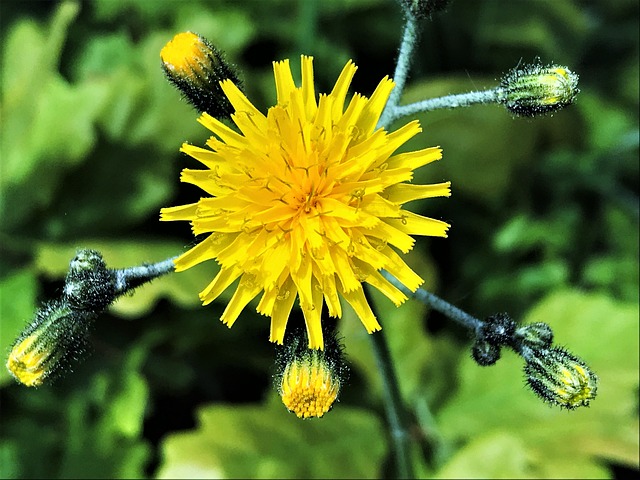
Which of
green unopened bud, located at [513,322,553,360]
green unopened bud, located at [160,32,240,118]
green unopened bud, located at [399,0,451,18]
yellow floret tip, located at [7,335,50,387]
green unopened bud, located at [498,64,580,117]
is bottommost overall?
yellow floret tip, located at [7,335,50,387]

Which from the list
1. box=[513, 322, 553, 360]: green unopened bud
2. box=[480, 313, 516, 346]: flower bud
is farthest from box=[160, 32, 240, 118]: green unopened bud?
box=[513, 322, 553, 360]: green unopened bud

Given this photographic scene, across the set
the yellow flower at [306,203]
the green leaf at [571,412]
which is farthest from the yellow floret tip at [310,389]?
the green leaf at [571,412]

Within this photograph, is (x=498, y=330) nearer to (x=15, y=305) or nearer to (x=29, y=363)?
(x=29, y=363)

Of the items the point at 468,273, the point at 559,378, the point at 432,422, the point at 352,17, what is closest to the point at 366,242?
the point at 559,378

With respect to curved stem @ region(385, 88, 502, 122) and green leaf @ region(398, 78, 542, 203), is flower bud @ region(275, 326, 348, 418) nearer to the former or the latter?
curved stem @ region(385, 88, 502, 122)

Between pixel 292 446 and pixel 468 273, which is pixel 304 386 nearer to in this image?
pixel 292 446

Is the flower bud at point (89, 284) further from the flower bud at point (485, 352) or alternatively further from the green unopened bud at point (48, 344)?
the flower bud at point (485, 352)
